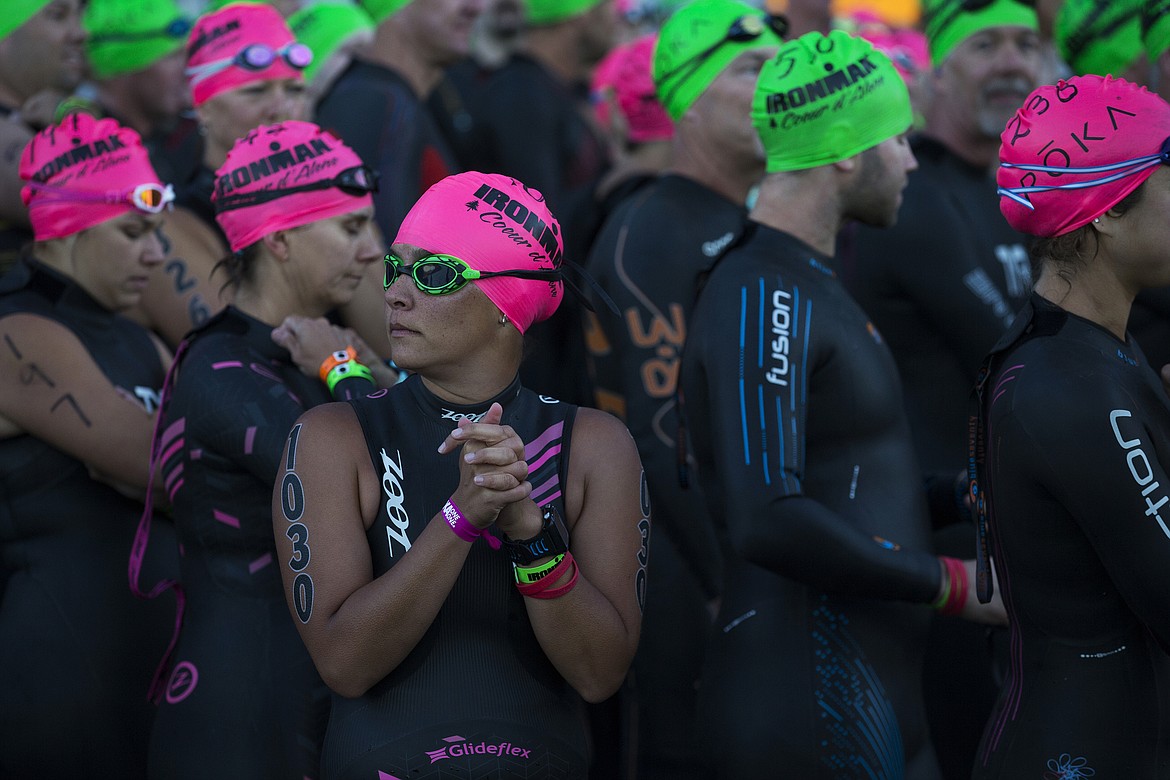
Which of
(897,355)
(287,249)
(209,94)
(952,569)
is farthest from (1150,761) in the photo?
(209,94)

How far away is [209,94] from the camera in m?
5.57

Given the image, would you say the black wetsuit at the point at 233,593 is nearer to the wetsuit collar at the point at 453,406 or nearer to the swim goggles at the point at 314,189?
the swim goggles at the point at 314,189

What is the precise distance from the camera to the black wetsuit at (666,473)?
500cm

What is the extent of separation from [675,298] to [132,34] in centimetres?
359

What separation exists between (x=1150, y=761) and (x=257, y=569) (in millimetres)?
2349

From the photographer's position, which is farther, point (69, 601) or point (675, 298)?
point (675, 298)

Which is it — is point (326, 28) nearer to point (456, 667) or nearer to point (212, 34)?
point (212, 34)

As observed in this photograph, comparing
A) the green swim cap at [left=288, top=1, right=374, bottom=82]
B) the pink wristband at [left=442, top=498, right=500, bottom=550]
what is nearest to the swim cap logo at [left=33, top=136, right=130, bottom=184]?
the pink wristband at [left=442, top=498, right=500, bottom=550]

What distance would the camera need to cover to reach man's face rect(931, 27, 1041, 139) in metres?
5.67

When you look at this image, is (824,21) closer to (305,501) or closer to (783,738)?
(783,738)

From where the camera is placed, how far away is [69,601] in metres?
4.17

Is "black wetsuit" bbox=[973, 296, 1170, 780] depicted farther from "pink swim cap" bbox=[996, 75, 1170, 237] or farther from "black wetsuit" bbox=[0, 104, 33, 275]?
"black wetsuit" bbox=[0, 104, 33, 275]

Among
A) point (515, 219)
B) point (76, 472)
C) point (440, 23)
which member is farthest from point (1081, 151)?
point (440, 23)

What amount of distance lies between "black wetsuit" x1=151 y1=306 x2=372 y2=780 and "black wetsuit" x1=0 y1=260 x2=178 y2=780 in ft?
1.88
